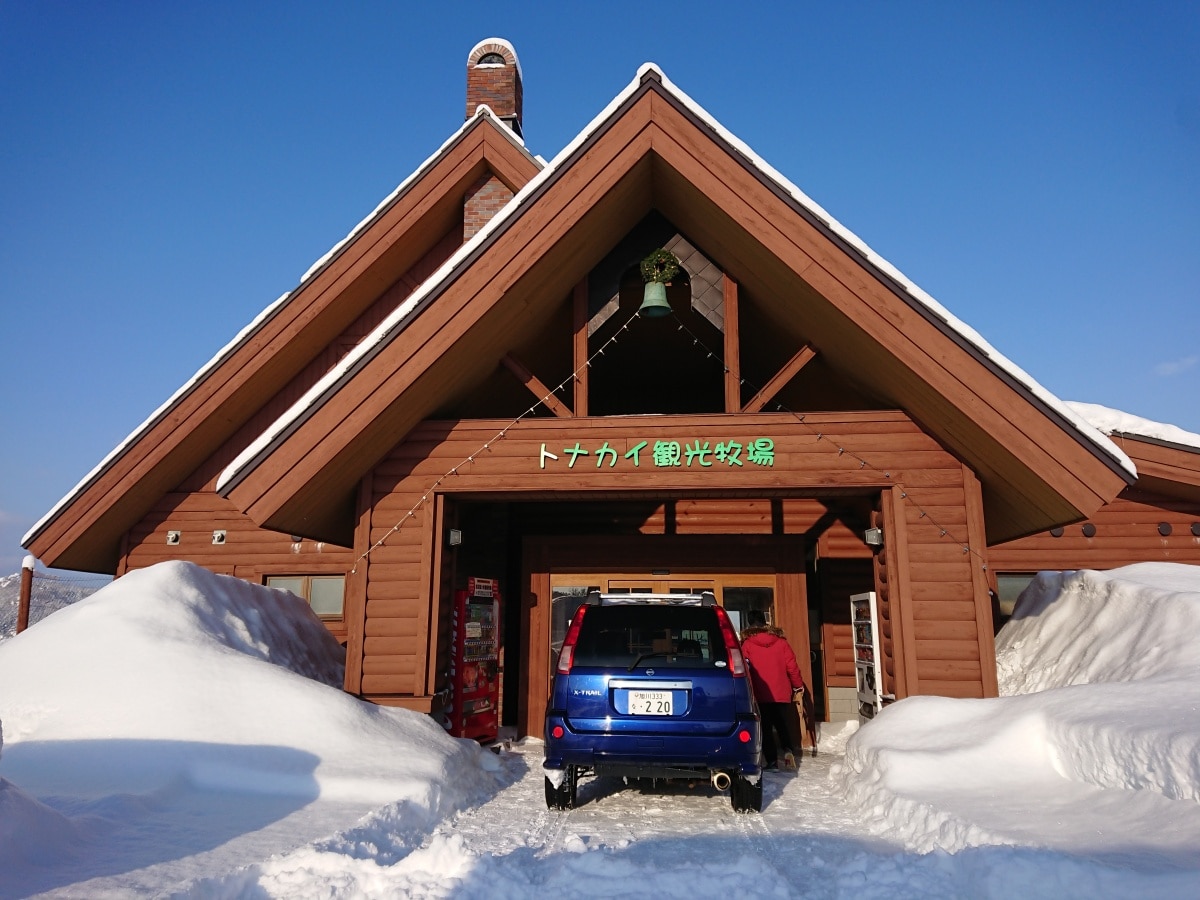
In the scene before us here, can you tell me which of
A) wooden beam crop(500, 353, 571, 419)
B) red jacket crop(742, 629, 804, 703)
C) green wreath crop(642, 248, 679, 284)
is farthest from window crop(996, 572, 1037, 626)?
wooden beam crop(500, 353, 571, 419)

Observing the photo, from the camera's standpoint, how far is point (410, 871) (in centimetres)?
439

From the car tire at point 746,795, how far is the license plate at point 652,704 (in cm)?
94

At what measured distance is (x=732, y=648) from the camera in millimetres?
6527

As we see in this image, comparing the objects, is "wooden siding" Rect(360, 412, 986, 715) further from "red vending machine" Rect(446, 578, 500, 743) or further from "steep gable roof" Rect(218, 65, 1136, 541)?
"red vending machine" Rect(446, 578, 500, 743)

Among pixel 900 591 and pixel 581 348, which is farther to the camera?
pixel 581 348

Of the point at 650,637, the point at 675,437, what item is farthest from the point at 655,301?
the point at 650,637

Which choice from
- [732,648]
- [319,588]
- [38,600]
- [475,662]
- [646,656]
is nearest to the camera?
[646,656]

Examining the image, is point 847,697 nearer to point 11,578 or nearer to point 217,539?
point 217,539

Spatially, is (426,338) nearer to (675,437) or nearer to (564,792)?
(675,437)

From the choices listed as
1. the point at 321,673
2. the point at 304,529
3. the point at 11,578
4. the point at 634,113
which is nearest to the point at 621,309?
the point at 634,113

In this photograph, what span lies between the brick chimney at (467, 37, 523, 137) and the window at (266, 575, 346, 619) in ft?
30.8

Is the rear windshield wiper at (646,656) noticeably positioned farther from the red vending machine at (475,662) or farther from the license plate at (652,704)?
the red vending machine at (475,662)

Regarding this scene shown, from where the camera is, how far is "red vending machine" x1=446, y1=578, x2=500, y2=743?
32.6 ft

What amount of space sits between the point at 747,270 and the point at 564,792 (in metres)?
6.02
